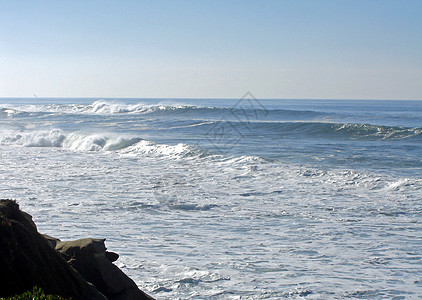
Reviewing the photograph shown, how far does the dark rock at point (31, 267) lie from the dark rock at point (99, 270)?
34cm

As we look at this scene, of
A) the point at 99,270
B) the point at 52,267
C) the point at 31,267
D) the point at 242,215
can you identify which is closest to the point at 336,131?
the point at 242,215

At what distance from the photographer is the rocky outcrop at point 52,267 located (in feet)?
12.6

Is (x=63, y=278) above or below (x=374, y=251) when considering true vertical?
above

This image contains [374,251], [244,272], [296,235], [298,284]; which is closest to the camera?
[298,284]

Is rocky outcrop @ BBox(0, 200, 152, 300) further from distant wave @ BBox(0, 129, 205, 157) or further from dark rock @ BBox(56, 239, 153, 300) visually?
distant wave @ BBox(0, 129, 205, 157)

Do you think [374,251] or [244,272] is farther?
[374,251]

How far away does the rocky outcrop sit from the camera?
12.6ft

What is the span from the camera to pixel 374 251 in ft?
23.8

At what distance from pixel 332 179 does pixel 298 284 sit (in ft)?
28.2

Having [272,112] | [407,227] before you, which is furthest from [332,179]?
[272,112]

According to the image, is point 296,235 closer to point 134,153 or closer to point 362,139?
point 134,153

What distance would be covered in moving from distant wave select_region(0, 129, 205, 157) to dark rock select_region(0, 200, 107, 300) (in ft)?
52.2

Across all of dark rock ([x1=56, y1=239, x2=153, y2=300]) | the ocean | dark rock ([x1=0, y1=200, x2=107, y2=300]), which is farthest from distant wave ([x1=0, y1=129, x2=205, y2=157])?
dark rock ([x1=0, y1=200, x2=107, y2=300])

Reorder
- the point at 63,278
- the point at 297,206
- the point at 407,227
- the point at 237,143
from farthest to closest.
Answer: the point at 237,143 < the point at 297,206 < the point at 407,227 < the point at 63,278
